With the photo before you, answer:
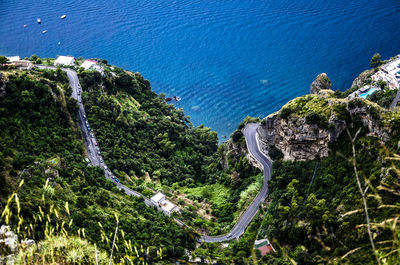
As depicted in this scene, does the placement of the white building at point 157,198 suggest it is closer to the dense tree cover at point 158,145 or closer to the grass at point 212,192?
the dense tree cover at point 158,145

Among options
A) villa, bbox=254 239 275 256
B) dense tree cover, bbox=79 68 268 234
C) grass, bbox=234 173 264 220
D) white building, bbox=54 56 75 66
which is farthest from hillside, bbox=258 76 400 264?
white building, bbox=54 56 75 66

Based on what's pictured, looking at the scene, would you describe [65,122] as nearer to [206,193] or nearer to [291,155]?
[206,193]

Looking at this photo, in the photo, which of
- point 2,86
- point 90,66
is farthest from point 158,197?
point 90,66

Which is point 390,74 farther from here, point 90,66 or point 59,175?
point 90,66

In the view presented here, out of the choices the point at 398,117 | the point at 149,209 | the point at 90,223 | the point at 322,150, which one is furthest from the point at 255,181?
the point at 90,223

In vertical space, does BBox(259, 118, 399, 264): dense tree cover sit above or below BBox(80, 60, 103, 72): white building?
below

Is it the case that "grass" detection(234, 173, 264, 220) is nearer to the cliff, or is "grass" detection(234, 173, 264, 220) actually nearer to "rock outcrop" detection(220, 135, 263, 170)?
"rock outcrop" detection(220, 135, 263, 170)

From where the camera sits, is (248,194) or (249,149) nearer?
(248,194)
